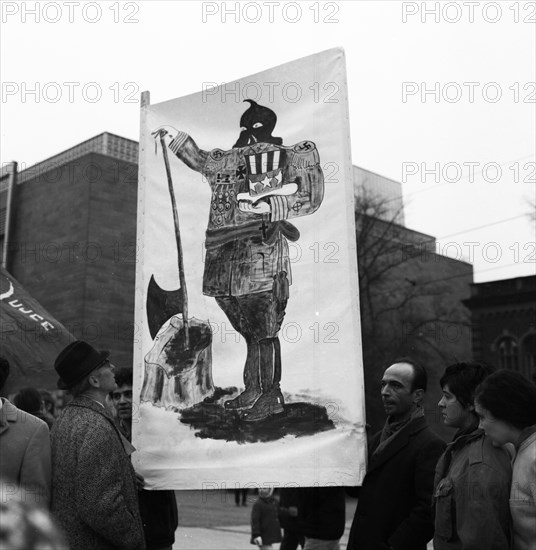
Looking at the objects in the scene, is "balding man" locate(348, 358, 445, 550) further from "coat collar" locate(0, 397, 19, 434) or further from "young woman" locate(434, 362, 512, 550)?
"coat collar" locate(0, 397, 19, 434)

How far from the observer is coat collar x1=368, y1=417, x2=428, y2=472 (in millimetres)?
3832

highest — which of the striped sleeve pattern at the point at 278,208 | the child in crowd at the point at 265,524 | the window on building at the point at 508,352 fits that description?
the window on building at the point at 508,352

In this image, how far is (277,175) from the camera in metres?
4.40

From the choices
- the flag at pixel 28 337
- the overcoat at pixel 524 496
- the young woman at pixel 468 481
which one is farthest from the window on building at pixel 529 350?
the overcoat at pixel 524 496

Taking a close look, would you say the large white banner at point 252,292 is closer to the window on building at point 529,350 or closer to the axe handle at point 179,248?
the axe handle at point 179,248

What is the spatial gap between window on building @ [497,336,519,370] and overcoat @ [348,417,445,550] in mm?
37272

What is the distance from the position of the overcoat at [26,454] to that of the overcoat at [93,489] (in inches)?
3.0

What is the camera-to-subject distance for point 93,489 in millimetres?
3490

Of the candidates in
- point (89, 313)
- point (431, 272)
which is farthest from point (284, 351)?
point (431, 272)

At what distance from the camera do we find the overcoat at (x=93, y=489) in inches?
136

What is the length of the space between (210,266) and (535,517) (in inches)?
89.8

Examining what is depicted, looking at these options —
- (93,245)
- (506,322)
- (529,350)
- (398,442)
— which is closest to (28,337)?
(398,442)

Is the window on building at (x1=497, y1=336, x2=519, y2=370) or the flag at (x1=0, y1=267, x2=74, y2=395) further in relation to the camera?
the window on building at (x1=497, y1=336, x2=519, y2=370)

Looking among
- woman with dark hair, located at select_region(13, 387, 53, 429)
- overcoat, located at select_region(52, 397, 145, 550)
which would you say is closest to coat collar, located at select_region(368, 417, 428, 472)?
overcoat, located at select_region(52, 397, 145, 550)
